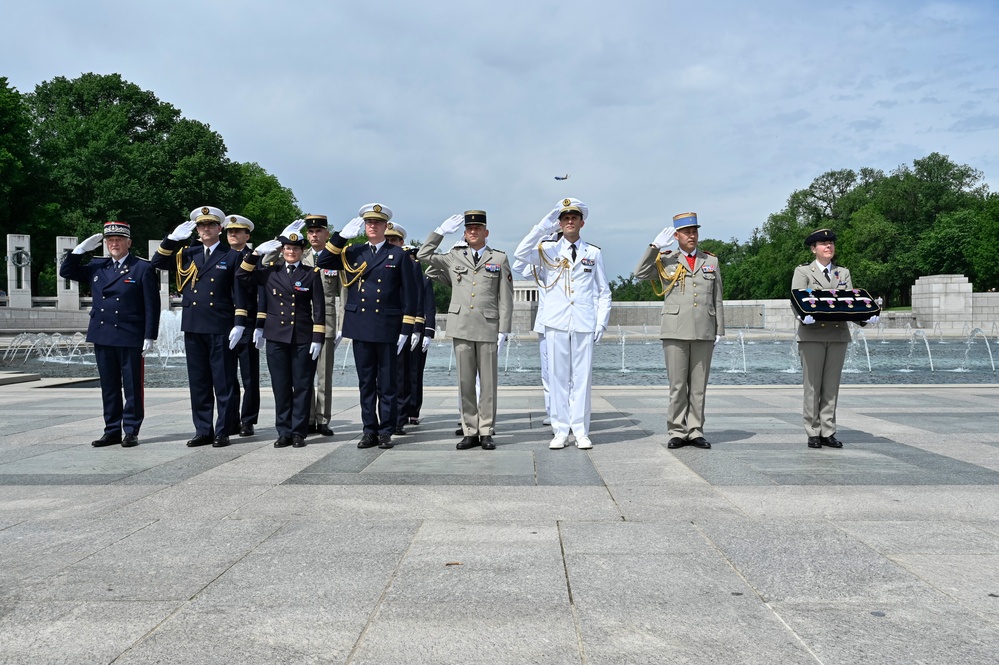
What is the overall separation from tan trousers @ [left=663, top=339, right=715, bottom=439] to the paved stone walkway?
0.37 metres

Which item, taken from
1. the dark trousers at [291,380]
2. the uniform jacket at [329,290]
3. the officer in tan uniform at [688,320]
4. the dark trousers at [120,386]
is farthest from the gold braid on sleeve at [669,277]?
the dark trousers at [120,386]

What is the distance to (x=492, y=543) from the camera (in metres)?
4.11

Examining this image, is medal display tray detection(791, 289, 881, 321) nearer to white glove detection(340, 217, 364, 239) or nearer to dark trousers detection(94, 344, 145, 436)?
white glove detection(340, 217, 364, 239)

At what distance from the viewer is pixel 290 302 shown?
786 cm

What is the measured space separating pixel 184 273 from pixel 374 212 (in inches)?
82.4

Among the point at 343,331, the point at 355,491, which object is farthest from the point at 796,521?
the point at 343,331

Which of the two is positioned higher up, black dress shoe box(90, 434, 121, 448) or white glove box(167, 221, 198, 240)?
white glove box(167, 221, 198, 240)

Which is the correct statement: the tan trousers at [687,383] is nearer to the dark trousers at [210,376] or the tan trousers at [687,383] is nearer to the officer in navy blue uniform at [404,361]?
the officer in navy blue uniform at [404,361]

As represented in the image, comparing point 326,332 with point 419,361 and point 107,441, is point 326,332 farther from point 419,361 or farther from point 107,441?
point 107,441

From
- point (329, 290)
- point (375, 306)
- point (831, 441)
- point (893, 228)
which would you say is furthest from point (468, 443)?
point (893, 228)

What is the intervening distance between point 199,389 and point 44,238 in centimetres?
4500

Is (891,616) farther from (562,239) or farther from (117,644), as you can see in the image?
(562,239)

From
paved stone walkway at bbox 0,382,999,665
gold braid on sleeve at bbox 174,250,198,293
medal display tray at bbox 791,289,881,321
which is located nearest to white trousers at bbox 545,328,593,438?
paved stone walkway at bbox 0,382,999,665

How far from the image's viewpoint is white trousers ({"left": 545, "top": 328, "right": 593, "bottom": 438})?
7395 mm
